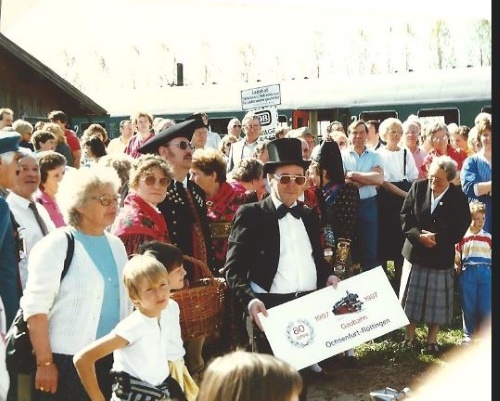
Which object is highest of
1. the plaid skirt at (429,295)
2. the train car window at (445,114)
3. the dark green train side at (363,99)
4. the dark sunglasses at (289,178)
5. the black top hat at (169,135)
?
the dark green train side at (363,99)

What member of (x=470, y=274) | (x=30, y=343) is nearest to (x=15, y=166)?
(x=30, y=343)

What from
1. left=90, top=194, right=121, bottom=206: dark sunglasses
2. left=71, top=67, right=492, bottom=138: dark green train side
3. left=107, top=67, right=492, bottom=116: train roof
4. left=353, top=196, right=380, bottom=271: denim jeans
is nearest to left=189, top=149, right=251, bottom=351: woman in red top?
left=90, top=194, right=121, bottom=206: dark sunglasses

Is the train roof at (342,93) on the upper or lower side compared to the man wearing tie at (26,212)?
upper

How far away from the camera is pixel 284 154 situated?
12.3 ft

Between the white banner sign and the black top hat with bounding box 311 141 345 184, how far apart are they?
6.99ft

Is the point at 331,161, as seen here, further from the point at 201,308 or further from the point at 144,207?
the point at 201,308

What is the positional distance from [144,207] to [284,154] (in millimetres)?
942

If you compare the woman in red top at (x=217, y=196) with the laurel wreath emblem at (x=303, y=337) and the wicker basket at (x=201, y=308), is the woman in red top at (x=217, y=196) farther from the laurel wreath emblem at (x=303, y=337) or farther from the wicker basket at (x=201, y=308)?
the laurel wreath emblem at (x=303, y=337)

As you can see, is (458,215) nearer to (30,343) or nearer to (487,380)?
Result: (30,343)

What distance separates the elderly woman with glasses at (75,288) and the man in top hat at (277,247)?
31.8 inches

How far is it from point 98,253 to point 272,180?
1244 mm

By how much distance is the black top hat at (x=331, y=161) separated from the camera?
573 centimetres

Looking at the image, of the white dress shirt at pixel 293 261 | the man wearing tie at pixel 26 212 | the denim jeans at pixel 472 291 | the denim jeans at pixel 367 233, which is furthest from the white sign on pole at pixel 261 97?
the white dress shirt at pixel 293 261

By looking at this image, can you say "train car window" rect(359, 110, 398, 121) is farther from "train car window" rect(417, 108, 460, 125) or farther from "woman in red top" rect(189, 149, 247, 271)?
"woman in red top" rect(189, 149, 247, 271)
